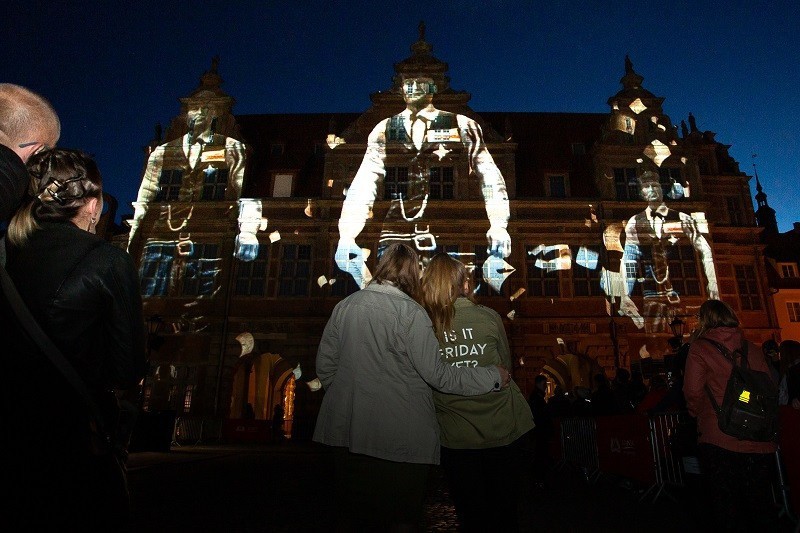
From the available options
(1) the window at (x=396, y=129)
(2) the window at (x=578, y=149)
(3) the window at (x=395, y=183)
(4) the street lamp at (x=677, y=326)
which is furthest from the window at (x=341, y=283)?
(2) the window at (x=578, y=149)

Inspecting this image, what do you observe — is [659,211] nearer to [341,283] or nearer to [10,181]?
[341,283]

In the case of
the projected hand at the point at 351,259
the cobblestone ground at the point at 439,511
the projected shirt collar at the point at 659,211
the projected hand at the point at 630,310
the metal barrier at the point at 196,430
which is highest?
the projected shirt collar at the point at 659,211

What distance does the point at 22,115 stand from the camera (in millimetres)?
1766

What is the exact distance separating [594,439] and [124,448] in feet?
27.9

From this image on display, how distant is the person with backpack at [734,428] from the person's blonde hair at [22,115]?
13.5 ft

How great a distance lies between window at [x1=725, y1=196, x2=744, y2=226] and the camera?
22.4m

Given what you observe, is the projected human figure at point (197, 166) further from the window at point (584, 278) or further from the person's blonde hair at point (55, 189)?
the person's blonde hair at point (55, 189)

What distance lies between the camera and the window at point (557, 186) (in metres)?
22.4

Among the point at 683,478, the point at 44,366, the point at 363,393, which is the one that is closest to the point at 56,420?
the point at 44,366

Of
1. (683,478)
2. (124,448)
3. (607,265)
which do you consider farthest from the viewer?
(607,265)

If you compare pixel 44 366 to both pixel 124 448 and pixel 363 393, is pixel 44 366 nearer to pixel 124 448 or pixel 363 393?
pixel 124 448

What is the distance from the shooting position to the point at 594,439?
28.6 ft

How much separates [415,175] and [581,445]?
14335 millimetres

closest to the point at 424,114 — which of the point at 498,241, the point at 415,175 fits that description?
the point at 415,175
